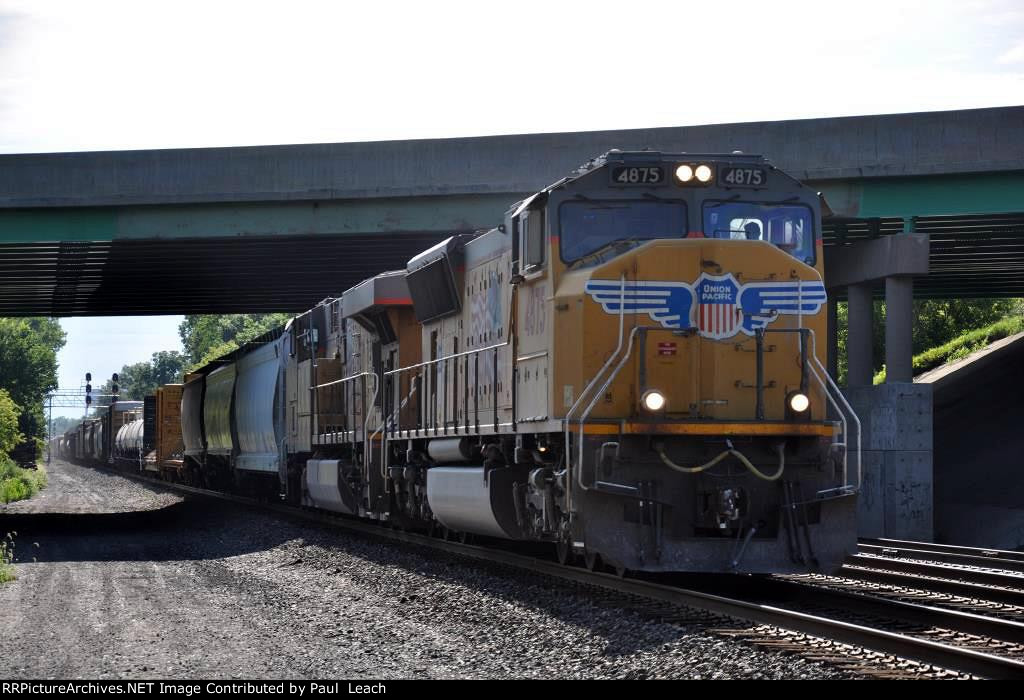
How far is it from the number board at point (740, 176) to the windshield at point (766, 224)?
180mm

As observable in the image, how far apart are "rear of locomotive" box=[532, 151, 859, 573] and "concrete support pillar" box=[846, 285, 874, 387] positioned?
14293 millimetres

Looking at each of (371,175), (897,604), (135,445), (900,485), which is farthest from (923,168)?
(135,445)

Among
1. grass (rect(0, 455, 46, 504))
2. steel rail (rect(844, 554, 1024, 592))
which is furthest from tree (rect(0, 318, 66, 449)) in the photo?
steel rail (rect(844, 554, 1024, 592))

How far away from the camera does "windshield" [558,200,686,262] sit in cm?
1165

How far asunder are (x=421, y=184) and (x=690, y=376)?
1307 cm

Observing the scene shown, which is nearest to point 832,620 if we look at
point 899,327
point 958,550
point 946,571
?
point 946,571

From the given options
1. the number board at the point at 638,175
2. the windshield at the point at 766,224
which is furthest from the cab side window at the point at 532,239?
the windshield at the point at 766,224

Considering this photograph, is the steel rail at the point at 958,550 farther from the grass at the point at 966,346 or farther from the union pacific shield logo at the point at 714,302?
the grass at the point at 966,346

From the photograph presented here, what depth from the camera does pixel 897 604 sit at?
10.2 metres

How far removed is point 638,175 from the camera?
11688mm

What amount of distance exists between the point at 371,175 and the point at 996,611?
15562 millimetres

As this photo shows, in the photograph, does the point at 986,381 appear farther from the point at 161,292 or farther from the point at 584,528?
the point at 584,528

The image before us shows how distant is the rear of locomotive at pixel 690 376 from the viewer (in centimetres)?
1084

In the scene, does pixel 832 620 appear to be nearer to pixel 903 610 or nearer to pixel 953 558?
pixel 903 610
